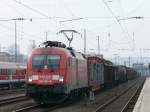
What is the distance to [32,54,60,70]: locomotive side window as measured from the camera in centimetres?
2480

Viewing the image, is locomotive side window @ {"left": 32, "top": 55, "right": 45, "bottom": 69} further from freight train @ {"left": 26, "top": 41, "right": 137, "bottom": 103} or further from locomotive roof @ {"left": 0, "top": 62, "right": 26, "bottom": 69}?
locomotive roof @ {"left": 0, "top": 62, "right": 26, "bottom": 69}

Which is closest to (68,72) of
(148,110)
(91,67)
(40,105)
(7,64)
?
(40,105)

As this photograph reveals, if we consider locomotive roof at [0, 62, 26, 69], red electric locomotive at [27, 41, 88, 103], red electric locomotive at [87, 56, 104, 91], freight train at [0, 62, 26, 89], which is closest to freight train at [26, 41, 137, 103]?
red electric locomotive at [27, 41, 88, 103]

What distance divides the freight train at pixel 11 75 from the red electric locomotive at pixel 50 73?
24.6 metres

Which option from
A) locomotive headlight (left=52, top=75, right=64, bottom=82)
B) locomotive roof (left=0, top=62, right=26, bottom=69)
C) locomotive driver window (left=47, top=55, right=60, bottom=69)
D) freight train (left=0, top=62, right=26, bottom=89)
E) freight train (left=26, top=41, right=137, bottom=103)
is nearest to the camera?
freight train (left=26, top=41, right=137, bottom=103)

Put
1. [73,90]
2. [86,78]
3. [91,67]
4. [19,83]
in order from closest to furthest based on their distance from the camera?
[73,90] < [86,78] < [91,67] < [19,83]

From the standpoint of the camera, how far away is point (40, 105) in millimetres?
25766

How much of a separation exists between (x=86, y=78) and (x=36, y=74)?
819cm

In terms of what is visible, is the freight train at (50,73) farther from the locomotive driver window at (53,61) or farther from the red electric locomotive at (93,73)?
the red electric locomotive at (93,73)

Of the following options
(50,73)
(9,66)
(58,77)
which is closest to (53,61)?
(50,73)

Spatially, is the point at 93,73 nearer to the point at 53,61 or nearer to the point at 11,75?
the point at 53,61

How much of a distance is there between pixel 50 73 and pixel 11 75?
1161 inches

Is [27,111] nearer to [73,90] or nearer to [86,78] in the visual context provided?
[73,90]

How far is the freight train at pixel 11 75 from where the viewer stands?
50172 millimetres
